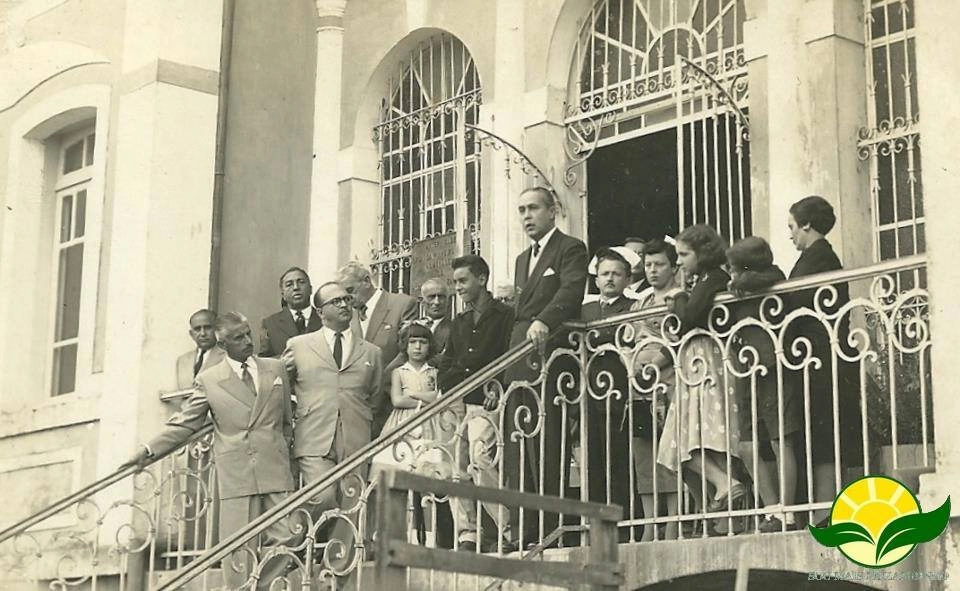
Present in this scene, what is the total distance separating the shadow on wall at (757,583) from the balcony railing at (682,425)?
23cm

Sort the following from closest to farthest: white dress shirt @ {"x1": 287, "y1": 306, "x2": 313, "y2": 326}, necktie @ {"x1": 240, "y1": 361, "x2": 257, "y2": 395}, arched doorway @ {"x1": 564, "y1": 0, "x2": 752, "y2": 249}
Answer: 1. necktie @ {"x1": 240, "y1": 361, "x2": 257, "y2": 395}
2. arched doorway @ {"x1": 564, "y1": 0, "x2": 752, "y2": 249}
3. white dress shirt @ {"x1": 287, "y1": 306, "x2": 313, "y2": 326}

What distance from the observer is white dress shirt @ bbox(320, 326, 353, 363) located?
10.1m

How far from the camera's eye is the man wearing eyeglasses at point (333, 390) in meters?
9.98

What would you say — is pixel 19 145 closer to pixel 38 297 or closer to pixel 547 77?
pixel 38 297

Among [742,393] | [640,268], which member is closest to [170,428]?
[640,268]

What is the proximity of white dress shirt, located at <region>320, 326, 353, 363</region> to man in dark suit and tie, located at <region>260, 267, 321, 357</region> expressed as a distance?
938 millimetres

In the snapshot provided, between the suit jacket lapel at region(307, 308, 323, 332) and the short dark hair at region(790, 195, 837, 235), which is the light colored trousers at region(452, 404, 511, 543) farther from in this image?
the suit jacket lapel at region(307, 308, 323, 332)

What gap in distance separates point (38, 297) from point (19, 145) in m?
1.39

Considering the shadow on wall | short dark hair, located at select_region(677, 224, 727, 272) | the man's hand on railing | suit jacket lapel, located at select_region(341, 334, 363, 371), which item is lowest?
the shadow on wall

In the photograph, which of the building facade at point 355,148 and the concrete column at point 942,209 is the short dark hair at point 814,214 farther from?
the building facade at point 355,148

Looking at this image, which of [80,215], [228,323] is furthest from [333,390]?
[80,215]

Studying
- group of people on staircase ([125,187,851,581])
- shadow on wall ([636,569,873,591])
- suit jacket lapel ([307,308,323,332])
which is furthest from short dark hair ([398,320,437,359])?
shadow on wall ([636,569,873,591])

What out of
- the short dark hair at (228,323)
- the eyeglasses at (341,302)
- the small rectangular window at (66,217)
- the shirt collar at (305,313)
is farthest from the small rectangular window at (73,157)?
the eyeglasses at (341,302)

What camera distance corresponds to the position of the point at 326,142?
13.9m
